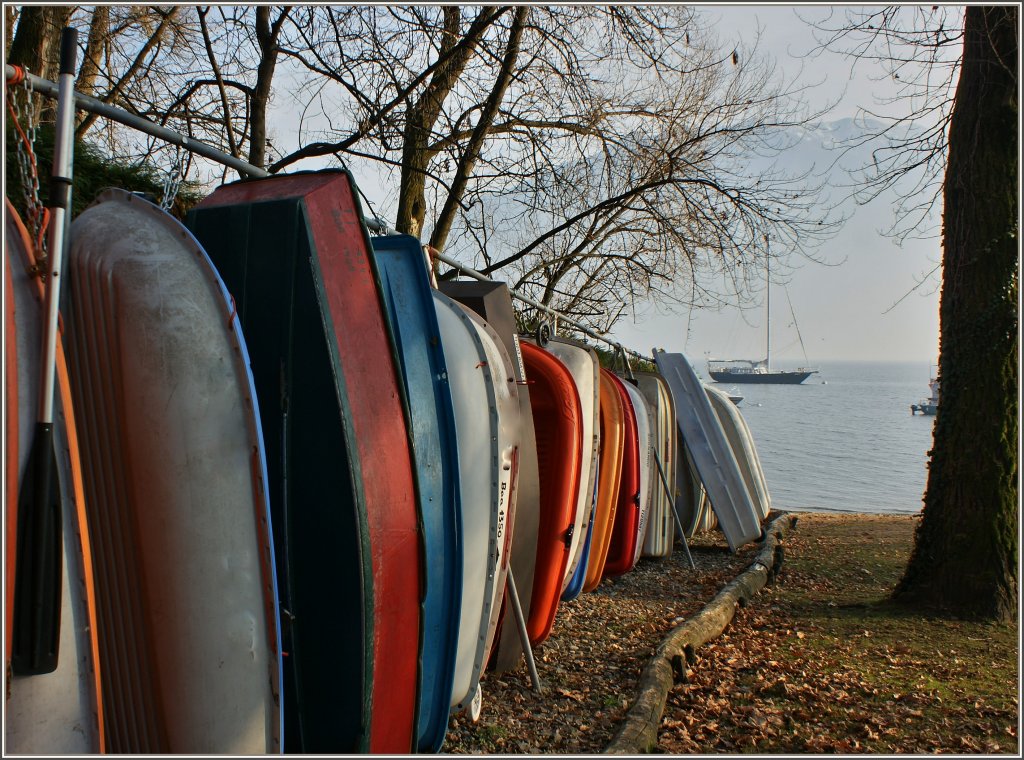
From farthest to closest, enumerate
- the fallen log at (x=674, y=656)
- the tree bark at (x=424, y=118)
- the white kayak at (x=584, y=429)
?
the tree bark at (x=424, y=118) → the white kayak at (x=584, y=429) → the fallen log at (x=674, y=656)

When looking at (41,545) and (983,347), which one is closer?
(41,545)

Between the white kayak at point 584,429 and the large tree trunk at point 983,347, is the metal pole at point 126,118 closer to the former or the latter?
the white kayak at point 584,429

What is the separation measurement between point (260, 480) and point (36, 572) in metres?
0.50

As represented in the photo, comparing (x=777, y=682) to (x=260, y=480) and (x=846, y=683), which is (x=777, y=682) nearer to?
(x=846, y=683)

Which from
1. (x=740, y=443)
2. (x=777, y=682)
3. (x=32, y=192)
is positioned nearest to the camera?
(x=32, y=192)

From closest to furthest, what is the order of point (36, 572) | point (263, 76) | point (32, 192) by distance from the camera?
point (36, 572)
point (32, 192)
point (263, 76)

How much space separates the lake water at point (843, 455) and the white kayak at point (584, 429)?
230 cm

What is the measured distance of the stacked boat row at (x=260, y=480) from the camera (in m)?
1.90

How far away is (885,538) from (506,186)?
5568 millimetres

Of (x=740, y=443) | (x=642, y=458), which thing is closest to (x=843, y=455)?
(x=740, y=443)

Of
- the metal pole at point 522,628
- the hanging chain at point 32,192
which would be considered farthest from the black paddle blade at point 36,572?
the metal pole at point 522,628

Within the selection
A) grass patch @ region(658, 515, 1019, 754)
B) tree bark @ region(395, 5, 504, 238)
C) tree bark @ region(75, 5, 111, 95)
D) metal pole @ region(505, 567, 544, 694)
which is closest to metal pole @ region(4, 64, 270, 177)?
metal pole @ region(505, 567, 544, 694)

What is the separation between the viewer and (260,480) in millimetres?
1975

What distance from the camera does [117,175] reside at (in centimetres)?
476
